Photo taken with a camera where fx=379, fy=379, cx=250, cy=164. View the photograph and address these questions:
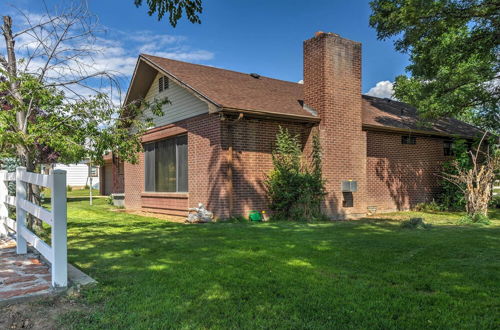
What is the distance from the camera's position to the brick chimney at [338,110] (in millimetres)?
11555

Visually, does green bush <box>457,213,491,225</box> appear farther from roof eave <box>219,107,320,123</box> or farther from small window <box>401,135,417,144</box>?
roof eave <box>219,107,320,123</box>

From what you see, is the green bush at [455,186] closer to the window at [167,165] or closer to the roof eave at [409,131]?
the roof eave at [409,131]

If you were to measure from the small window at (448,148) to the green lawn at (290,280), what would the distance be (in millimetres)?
9090

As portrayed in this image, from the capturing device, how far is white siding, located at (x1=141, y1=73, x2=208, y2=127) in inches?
450

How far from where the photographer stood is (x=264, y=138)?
1105 cm

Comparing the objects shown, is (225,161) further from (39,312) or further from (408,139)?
(408,139)

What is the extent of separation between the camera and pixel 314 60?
39.1 feet

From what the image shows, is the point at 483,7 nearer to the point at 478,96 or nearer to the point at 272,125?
the point at 478,96

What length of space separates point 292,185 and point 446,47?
6.12 m

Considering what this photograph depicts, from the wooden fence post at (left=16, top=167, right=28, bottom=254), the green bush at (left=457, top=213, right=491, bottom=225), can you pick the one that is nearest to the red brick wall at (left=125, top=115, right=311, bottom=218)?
the green bush at (left=457, top=213, right=491, bottom=225)

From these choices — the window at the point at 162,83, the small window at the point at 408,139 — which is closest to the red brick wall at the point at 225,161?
the window at the point at 162,83

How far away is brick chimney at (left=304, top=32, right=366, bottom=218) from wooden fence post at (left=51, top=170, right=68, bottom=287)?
8632 millimetres

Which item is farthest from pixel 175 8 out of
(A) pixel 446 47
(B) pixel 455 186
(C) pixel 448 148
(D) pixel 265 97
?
(C) pixel 448 148

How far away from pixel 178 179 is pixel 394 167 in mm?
7839
